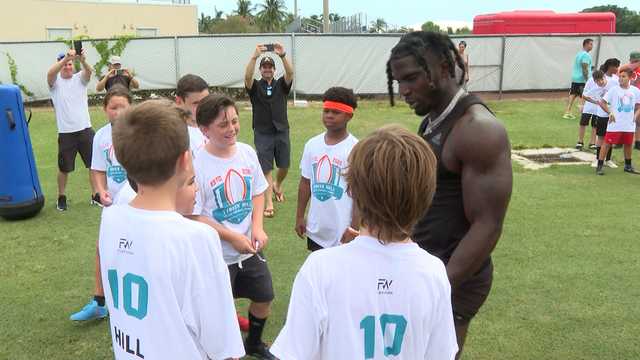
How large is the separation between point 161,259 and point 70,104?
6.29 meters

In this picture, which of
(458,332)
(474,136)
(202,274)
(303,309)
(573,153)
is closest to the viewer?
(303,309)

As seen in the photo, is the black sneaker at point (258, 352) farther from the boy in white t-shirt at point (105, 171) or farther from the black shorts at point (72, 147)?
the black shorts at point (72, 147)

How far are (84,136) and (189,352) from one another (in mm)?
6321

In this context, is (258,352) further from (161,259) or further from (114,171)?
(161,259)

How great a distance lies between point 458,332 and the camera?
255 cm

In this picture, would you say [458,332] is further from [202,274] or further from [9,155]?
[9,155]

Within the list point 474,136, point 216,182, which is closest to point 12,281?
point 216,182

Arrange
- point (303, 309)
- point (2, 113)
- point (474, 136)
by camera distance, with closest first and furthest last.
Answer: point (303, 309), point (474, 136), point (2, 113)

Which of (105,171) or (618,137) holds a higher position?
(105,171)

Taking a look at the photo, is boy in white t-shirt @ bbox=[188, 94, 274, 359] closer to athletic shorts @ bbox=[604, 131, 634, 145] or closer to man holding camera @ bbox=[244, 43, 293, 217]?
man holding camera @ bbox=[244, 43, 293, 217]

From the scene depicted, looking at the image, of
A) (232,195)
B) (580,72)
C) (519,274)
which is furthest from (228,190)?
(580,72)

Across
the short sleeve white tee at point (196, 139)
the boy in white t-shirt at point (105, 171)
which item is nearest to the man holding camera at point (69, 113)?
the boy in white t-shirt at point (105, 171)

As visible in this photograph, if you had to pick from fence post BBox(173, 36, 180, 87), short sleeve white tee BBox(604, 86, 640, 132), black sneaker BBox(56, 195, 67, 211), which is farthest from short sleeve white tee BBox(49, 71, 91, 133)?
fence post BBox(173, 36, 180, 87)

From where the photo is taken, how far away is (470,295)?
2441mm
